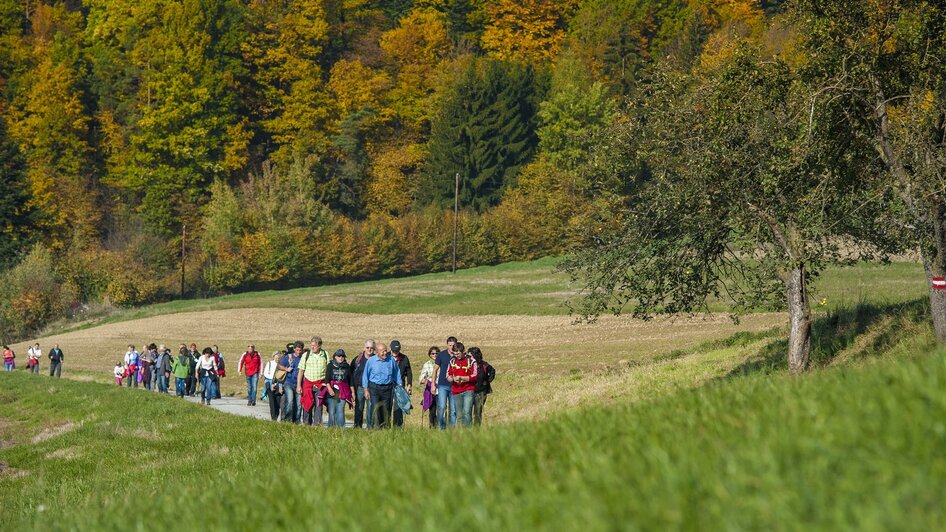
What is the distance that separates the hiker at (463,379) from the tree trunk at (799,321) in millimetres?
5403

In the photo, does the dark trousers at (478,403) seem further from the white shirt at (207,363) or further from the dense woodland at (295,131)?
the dense woodland at (295,131)

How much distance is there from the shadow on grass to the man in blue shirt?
19.7 feet

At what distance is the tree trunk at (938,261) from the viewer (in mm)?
17141

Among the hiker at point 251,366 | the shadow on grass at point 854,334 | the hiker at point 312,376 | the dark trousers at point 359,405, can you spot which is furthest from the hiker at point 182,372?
the shadow on grass at point 854,334

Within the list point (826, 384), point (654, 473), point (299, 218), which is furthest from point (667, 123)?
point (299, 218)

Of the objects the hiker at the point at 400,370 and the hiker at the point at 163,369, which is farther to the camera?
the hiker at the point at 163,369

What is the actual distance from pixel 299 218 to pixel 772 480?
90106 millimetres

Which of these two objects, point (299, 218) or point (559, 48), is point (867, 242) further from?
point (559, 48)

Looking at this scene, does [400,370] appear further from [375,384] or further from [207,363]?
[207,363]

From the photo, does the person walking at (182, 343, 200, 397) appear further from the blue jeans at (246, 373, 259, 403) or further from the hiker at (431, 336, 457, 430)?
the hiker at (431, 336, 457, 430)

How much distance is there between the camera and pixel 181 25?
111000mm

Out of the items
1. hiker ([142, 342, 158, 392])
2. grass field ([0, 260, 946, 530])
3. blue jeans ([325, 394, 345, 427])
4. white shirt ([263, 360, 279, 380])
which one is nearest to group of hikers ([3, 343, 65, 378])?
hiker ([142, 342, 158, 392])

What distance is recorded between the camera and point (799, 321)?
66.1 ft

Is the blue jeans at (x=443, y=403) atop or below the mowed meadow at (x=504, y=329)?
atop
